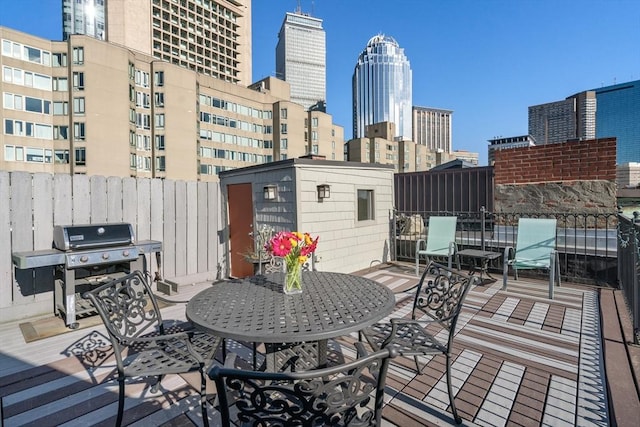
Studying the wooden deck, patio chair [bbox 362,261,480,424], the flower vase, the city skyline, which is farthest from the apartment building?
patio chair [bbox 362,261,480,424]

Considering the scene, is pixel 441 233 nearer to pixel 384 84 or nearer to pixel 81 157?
pixel 81 157

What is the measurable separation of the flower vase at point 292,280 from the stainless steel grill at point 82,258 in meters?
2.64

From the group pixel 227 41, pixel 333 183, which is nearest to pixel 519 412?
pixel 333 183

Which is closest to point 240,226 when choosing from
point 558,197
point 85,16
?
point 558,197

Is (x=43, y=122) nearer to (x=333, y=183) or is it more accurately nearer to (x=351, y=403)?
(x=333, y=183)

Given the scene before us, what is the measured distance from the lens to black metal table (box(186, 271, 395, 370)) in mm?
1604

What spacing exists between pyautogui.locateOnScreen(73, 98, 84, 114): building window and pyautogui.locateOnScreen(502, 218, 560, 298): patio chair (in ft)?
115

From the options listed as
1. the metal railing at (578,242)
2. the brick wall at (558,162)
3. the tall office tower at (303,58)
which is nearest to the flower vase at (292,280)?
the metal railing at (578,242)

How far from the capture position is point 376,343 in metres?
2.16

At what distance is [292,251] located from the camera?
214 cm

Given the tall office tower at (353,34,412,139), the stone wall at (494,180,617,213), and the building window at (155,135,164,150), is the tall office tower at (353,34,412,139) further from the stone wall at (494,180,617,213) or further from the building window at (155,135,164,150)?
the stone wall at (494,180,617,213)

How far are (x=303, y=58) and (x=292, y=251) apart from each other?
4245 inches

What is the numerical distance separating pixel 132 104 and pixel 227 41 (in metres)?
28.2

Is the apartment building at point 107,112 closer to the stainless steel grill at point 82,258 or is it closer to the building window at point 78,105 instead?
the building window at point 78,105
